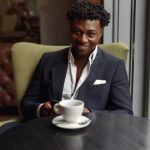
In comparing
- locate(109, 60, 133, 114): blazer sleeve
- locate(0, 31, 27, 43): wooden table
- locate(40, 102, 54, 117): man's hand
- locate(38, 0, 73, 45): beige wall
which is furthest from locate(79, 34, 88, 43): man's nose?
locate(0, 31, 27, 43): wooden table

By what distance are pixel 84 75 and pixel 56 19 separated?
110 centimetres

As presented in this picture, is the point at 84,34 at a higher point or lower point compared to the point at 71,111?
higher

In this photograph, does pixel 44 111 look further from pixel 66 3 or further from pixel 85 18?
pixel 66 3

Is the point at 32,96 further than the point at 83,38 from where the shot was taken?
Yes

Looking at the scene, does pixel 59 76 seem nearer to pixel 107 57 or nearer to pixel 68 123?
pixel 107 57

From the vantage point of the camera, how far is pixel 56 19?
271cm

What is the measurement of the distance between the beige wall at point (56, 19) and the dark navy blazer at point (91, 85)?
35.3 inches

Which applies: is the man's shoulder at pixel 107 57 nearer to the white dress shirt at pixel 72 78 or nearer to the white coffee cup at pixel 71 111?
the white dress shirt at pixel 72 78

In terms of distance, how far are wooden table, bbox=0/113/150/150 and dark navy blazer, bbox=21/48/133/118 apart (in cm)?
37

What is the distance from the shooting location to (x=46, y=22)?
2.77 meters

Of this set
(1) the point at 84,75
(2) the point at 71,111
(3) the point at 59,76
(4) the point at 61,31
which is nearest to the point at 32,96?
(3) the point at 59,76

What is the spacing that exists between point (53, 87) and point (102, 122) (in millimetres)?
516

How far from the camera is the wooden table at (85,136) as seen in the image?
3.50 feet

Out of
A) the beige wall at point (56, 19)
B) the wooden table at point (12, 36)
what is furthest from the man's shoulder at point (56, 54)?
the wooden table at point (12, 36)
